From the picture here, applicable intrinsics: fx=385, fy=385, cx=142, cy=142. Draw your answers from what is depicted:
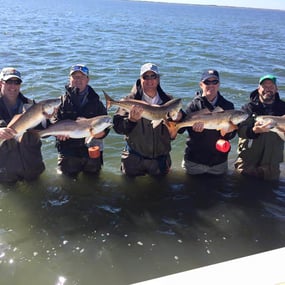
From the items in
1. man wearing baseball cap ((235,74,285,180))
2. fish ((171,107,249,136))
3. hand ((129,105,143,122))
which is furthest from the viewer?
man wearing baseball cap ((235,74,285,180))

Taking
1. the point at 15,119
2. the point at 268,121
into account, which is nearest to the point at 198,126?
the point at 268,121

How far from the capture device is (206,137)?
6.95 metres

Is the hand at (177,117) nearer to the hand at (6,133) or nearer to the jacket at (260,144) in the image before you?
the jacket at (260,144)

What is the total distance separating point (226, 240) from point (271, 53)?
23094 mm

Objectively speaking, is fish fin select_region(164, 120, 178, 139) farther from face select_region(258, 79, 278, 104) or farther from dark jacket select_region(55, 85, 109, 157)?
face select_region(258, 79, 278, 104)

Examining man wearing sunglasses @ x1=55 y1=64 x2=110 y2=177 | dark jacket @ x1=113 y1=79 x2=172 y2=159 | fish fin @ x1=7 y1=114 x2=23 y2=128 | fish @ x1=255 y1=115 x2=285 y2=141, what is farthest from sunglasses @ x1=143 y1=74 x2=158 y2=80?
fish fin @ x1=7 y1=114 x2=23 y2=128

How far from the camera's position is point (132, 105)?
20.5ft

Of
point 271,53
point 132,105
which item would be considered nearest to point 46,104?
point 132,105

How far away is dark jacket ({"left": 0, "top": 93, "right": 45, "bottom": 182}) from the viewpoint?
656cm

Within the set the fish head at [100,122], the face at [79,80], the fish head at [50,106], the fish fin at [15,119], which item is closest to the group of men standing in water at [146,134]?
the face at [79,80]

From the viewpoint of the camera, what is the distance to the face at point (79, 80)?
22.0 feet

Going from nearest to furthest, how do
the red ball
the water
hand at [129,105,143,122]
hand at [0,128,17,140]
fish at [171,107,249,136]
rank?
the water
hand at [0,128,17,140]
hand at [129,105,143,122]
fish at [171,107,249,136]
the red ball

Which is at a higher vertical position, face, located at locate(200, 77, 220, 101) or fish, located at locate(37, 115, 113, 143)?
face, located at locate(200, 77, 220, 101)

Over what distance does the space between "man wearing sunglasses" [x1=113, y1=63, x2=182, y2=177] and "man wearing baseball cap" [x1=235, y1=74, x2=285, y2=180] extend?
1.45 m
